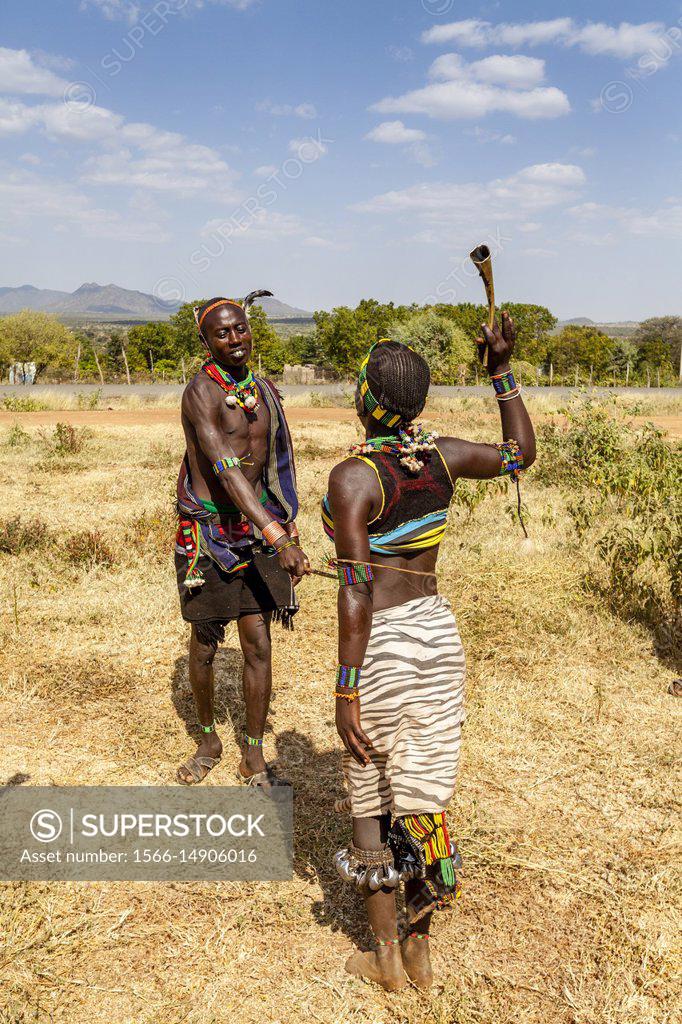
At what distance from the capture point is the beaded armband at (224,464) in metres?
3.15

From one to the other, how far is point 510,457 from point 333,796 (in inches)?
77.0

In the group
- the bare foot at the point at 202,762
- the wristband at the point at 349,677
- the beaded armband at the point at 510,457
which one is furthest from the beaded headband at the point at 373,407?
the bare foot at the point at 202,762

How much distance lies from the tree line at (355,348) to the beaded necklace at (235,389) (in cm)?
2362

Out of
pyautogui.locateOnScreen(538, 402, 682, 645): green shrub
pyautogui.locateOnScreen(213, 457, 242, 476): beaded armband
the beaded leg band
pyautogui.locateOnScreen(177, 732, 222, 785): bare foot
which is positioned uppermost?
pyautogui.locateOnScreen(213, 457, 242, 476): beaded armband

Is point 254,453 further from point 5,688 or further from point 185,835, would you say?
point 5,688

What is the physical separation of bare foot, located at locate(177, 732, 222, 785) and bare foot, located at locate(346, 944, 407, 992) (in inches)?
54.0

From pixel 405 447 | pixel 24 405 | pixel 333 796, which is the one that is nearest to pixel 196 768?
pixel 333 796

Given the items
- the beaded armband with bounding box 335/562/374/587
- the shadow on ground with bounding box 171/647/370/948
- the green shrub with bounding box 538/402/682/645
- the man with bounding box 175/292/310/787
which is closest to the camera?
the beaded armband with bounding box 335/562/374/587

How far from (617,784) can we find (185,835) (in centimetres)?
196

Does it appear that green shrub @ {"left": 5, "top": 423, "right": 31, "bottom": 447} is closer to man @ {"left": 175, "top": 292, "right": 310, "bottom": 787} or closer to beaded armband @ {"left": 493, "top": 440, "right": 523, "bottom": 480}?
man @ {"left": 175, "top": 292, "right": 310, "bottom": 787}

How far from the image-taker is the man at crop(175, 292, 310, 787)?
3402 millimetres

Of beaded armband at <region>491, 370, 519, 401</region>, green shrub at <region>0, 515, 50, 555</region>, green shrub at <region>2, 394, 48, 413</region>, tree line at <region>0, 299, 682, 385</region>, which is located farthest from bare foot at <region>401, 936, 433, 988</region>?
tree line at <region>0, 299, 682, 385</region>

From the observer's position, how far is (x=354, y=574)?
2209mm

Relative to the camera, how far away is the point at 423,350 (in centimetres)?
2623
